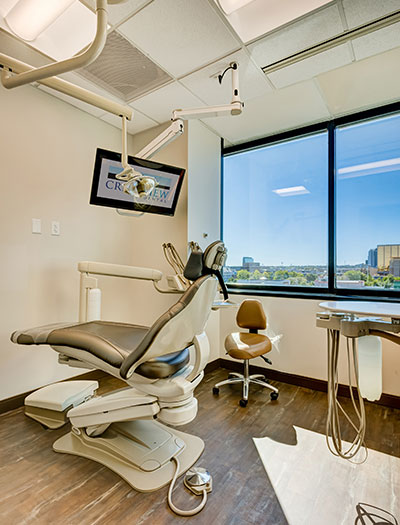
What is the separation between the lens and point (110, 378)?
282 centimetres

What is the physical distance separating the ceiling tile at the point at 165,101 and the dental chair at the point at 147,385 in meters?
1.64

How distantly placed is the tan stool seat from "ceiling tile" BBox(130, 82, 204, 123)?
82.9 inches

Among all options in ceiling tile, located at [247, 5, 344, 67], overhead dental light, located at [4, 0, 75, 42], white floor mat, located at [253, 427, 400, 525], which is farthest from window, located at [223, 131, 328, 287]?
overhead dental light, located at [4, 0, 75, 42]

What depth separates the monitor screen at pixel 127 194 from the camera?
2164mm

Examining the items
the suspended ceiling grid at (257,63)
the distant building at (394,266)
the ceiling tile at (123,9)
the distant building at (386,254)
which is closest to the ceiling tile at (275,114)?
the suspended ceiling grid at (257,63)

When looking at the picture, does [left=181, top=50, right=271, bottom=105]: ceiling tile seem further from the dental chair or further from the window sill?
the window sill

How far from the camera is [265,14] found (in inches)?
63.9

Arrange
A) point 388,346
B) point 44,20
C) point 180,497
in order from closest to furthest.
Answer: point 180,497 → point 44,20 → point 388,346

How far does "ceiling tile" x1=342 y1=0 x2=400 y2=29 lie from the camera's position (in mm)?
1543

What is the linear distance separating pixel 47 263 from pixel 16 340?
81cm

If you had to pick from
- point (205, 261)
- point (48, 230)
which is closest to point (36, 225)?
point (48, 230)

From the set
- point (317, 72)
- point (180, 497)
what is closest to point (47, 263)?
point (180, 497)

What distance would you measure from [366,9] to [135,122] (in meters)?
2.06

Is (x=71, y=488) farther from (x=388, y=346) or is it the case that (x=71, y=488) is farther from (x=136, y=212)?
(x=388, y=346)
